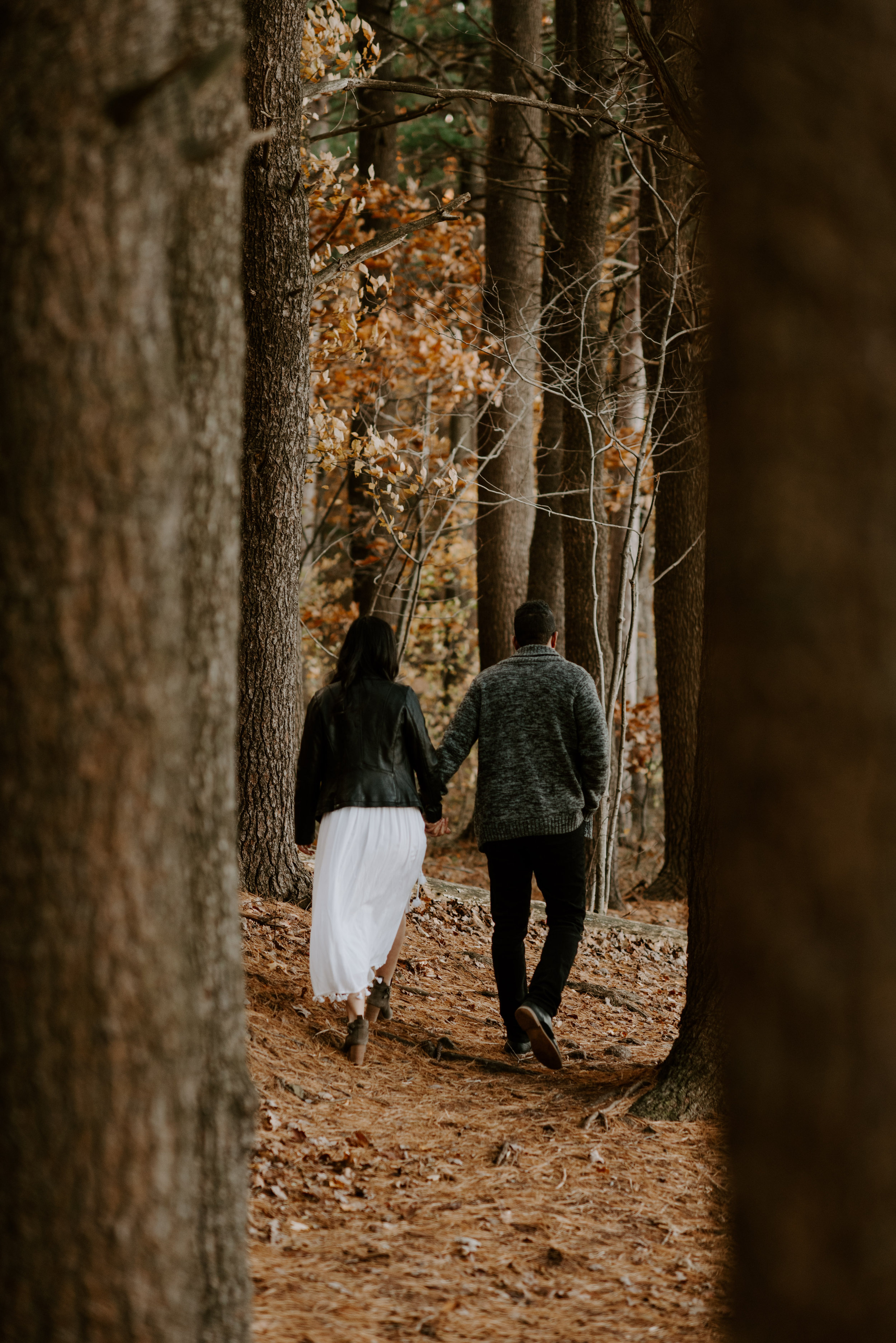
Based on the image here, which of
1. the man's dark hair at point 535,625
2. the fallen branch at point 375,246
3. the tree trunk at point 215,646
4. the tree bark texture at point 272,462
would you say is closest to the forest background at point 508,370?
the fallen branch at point 375,246

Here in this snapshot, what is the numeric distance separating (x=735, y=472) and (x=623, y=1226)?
308 cm

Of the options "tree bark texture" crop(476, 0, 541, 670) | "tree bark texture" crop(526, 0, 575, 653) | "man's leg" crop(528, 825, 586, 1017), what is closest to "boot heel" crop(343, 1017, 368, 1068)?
"man's leg" crop(528, 825, 586, 1017)

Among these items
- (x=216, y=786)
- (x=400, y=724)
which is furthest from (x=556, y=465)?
(x=216, y=786)

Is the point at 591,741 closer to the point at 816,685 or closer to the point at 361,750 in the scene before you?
the point at 361,750

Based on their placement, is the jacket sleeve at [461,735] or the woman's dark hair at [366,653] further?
the jacket sleeve at [461,735]

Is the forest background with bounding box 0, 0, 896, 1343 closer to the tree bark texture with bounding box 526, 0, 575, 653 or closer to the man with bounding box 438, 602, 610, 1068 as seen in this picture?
the man with bounding box 438, 602, 610, 1068

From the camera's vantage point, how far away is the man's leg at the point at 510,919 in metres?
5.80

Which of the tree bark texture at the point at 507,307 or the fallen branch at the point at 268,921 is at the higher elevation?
the tree bark texture at the point at 507,307

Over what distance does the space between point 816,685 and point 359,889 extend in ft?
13.1

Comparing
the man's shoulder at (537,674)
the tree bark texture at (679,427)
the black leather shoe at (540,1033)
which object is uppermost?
the tree bark texture at (679,427)

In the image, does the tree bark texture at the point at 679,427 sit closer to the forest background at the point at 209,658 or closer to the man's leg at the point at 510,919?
the man's leg at the point at 510,919

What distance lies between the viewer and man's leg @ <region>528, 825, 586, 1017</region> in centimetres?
566

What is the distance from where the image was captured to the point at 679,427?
10055 mm

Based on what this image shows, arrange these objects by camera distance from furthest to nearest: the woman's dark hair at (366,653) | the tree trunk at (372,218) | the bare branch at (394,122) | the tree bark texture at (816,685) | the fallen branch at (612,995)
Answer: the tree trunk at (372,218) < the bare branch at (394,122) < the fallen branch at (612,995) < the woman's dark hair at (366,653) < the tree bark texture at (816,685)
